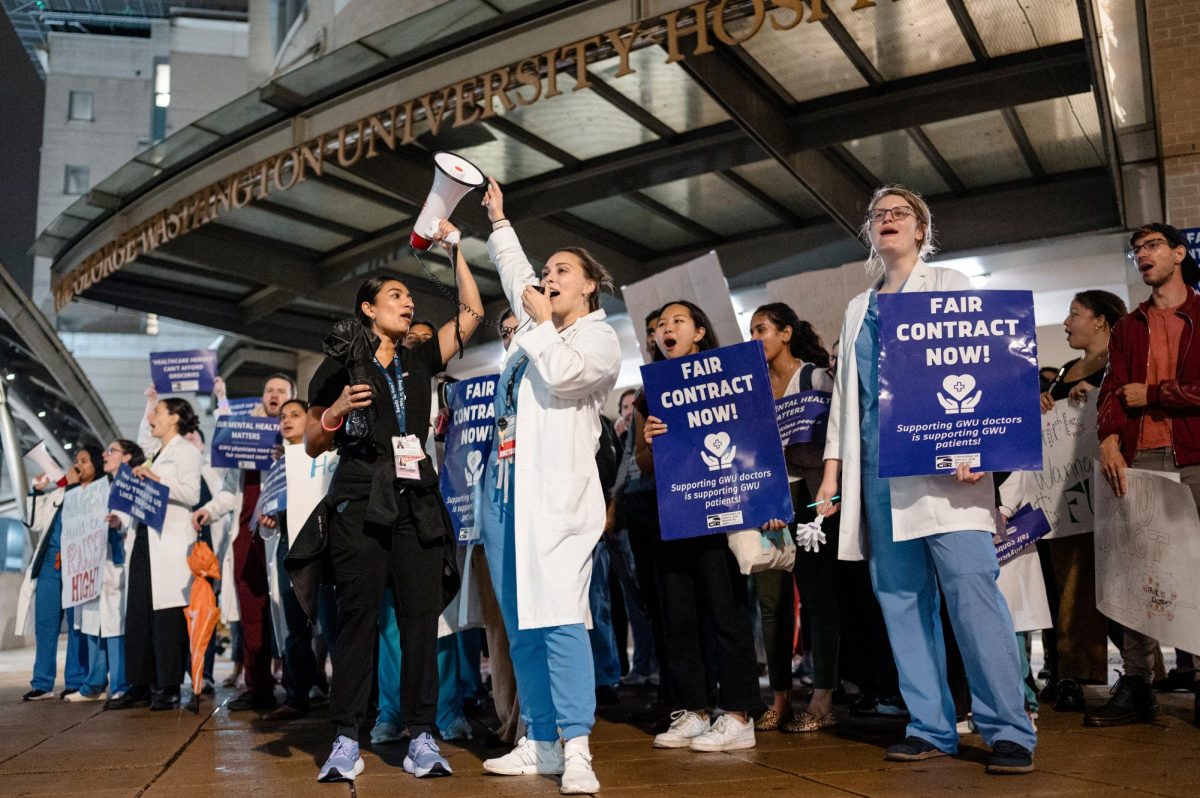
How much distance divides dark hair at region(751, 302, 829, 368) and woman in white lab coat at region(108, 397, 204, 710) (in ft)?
11.7

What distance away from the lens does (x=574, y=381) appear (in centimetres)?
363

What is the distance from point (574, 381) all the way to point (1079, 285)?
35.9 feet

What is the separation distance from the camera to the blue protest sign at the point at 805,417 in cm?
471

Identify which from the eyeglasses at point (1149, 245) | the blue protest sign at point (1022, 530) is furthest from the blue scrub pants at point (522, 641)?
the eyeglasses at point (1149, 245)

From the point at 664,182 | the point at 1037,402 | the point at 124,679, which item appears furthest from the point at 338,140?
the point at 1037,402

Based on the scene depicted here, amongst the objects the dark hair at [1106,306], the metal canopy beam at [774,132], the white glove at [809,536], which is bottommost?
the white glove at [809,536]

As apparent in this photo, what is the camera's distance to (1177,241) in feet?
14.5

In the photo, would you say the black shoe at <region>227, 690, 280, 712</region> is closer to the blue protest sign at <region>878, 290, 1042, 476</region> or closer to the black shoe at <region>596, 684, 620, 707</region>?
the black shoe at <region>596, 684, 620, 707</region>

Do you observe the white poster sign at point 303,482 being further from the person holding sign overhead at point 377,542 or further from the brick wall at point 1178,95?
the brick wall at point 1178,95

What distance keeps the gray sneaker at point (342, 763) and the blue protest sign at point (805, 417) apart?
2.18 metres

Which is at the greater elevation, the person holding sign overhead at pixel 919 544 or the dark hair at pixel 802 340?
the dark hair at pixel 802 340

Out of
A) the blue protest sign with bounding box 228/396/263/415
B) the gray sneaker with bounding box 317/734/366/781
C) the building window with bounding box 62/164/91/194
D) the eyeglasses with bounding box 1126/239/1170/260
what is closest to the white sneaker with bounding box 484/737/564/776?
the gray sneaker with bounding box 317/734/366/781

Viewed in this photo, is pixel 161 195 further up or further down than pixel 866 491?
further up

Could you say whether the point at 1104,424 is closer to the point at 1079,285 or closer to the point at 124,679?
the point at 124,679
